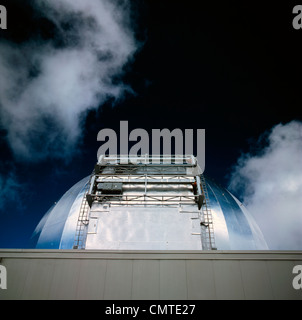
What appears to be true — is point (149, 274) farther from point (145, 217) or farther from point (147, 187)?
point (147, 187)

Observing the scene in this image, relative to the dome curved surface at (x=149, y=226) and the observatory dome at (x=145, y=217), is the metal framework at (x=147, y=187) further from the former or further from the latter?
the dome curved surface at (x=149, y=226)

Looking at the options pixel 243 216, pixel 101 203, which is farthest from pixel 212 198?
pixel 101 203

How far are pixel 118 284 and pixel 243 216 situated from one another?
1045 centimetres

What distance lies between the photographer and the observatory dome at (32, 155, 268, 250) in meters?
12.1

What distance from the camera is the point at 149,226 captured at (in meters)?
12.4

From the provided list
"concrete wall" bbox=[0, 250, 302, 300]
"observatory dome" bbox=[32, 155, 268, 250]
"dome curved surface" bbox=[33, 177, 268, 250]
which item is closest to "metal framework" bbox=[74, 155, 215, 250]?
"observatory dome" bbox=[32, 155, 268, 250]

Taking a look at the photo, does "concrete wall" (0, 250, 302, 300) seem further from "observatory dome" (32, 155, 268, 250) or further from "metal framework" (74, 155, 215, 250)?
"metal framework" (74, 155, 215, 250)

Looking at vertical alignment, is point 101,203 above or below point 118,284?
above

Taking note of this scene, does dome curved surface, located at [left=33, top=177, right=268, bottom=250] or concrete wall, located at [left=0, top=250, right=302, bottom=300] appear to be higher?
dome curved surface, located at [left=33, top=177, right=268, bottom=250]

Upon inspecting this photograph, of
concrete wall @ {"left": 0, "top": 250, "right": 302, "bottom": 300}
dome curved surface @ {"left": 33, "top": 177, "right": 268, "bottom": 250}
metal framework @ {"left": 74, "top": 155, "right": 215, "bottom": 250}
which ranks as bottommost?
concrete wall @ {"left": 0, "top": 250, "right": 302, "bottom": 300}

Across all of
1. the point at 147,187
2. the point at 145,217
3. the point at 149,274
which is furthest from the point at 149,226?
the point at 149,274
